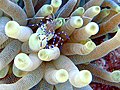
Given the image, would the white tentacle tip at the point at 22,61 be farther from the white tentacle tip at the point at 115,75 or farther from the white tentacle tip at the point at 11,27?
the white tentacle tip at the point at 115,75

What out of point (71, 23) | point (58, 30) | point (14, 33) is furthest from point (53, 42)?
point (14, 33)

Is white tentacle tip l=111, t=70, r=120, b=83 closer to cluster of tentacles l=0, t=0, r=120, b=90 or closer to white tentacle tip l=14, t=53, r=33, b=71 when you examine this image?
cluster of tentacles l=0, t=0, r=120, b=90

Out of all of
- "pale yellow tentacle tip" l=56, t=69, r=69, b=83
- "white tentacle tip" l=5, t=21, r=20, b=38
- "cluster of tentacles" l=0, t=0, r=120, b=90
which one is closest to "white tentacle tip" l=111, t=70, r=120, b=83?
"cluster of tentacles" l=0, t=0, r=120, b=90

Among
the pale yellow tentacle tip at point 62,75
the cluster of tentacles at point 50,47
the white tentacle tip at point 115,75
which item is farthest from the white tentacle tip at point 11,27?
the white tentacle tip at point 115,75

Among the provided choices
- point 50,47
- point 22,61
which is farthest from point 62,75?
point 50,47

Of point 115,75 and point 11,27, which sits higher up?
point 11,27

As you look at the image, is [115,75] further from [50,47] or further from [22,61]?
[22,61]

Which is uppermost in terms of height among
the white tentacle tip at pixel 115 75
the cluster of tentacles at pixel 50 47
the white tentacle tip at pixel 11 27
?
the white tentacle tip at pixel 11 27

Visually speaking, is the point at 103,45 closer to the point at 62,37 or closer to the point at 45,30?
the point at 62,37
